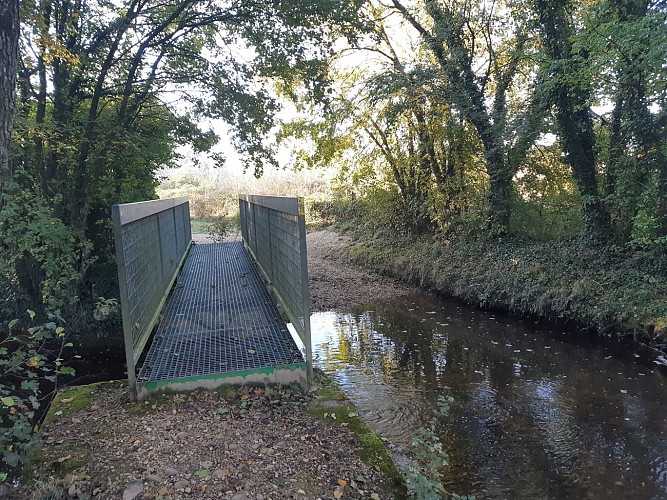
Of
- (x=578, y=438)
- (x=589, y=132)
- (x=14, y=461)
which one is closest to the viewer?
(x=14, y=461)

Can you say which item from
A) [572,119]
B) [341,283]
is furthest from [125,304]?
[572,119]

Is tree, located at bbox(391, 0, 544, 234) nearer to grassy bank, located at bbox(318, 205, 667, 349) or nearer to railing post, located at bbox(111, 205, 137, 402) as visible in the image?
grassy bank, located at bbox(318, 205, 667, 349)

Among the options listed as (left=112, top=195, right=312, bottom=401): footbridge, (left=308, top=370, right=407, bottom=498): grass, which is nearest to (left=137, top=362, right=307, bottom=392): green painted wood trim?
(left=112, top=195, right=312, bottom=401): footbridge

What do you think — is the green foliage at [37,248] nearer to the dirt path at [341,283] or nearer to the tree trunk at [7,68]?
the tree trunk at [7,68]

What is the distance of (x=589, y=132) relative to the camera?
884 cm

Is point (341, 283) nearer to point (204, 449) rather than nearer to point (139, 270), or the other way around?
point (139, 270)

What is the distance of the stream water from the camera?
3662mm

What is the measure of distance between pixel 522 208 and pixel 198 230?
1423 centimetres

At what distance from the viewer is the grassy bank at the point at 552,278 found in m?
6.98

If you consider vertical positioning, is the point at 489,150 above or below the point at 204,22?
below

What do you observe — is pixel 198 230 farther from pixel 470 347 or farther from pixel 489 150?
pixel 470 347

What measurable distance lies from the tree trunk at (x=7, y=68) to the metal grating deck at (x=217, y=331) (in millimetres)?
1878

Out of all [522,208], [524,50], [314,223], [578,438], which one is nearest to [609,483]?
[578,438]

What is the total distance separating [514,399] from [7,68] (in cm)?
549
